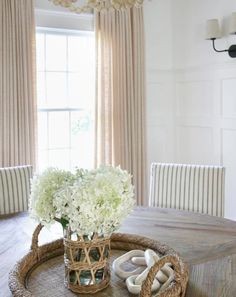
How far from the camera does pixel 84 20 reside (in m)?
3.79

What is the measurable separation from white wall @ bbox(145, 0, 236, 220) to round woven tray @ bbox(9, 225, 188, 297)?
2.21m

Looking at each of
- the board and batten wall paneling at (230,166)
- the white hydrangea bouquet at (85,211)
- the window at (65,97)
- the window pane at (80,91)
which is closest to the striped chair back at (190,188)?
the board and batten wall paneling at (230,166)

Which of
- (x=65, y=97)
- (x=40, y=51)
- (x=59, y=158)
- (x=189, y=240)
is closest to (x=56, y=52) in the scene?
(x=40, y=51)

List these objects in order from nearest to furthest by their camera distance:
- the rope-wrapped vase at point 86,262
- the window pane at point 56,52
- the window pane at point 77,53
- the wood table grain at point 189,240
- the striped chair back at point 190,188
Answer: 1. the rope-wrapped vase at point 86,262
2. the wood table grain at point 189,240
3. the striped chair back at point 190,188
4. the window pane at point 56,52
5. the window pane at point 77,53

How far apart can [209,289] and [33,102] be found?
8.33 ft

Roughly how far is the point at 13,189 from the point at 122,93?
1.73m

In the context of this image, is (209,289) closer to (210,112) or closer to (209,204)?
(209,204)

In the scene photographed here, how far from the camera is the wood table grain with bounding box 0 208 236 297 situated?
137 cm

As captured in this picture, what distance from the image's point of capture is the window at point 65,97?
3.74 metres

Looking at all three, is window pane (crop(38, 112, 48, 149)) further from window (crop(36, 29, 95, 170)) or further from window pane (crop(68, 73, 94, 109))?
window pane (crop(68, 73, 94, 109))

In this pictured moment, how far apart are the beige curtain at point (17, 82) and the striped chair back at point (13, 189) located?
2.79 ft

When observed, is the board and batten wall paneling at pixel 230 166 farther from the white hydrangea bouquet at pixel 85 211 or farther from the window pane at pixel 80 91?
the white hydrangea bouquet at pixel 85 211

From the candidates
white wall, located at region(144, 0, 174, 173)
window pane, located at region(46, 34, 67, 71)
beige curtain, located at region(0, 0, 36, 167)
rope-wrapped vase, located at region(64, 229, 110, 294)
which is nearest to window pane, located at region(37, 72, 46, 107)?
window pane, located at region(46, 34, 67, 71)

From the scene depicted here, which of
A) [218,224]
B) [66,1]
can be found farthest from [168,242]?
[66,1]
